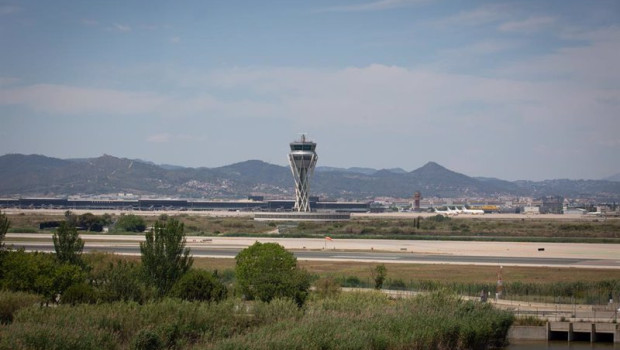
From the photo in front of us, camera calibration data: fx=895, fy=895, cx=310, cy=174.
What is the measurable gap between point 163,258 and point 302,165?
13249 centimetres

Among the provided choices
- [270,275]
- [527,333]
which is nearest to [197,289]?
[270,275]

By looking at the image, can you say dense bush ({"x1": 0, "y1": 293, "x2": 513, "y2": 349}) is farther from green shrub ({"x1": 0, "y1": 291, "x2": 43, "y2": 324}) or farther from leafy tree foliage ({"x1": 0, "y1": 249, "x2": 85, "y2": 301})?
leafy tree foliage ({"x1": 0, "y1": 249, "x2": 85, "y2": 301})

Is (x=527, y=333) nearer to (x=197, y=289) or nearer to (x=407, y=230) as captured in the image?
(x=197, y=289)

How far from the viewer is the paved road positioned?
286 feet

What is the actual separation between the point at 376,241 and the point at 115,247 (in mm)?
38241

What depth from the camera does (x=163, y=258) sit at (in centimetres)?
5478

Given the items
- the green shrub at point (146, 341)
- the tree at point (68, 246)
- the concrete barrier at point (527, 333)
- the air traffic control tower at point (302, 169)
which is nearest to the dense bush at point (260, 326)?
the green shrub at point (146, 341)

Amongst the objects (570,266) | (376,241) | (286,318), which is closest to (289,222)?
(376,241)

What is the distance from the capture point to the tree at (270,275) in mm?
A: 52312

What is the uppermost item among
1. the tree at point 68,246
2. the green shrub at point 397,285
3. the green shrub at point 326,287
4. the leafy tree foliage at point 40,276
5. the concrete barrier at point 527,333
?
the tree at point 68,246

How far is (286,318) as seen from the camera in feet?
140

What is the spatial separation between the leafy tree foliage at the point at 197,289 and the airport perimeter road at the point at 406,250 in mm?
39333

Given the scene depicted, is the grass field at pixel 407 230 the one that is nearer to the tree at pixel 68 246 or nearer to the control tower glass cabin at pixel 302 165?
the control tower glass cabin at pixel 302 165

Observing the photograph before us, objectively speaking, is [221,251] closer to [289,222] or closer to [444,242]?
[444,242]
